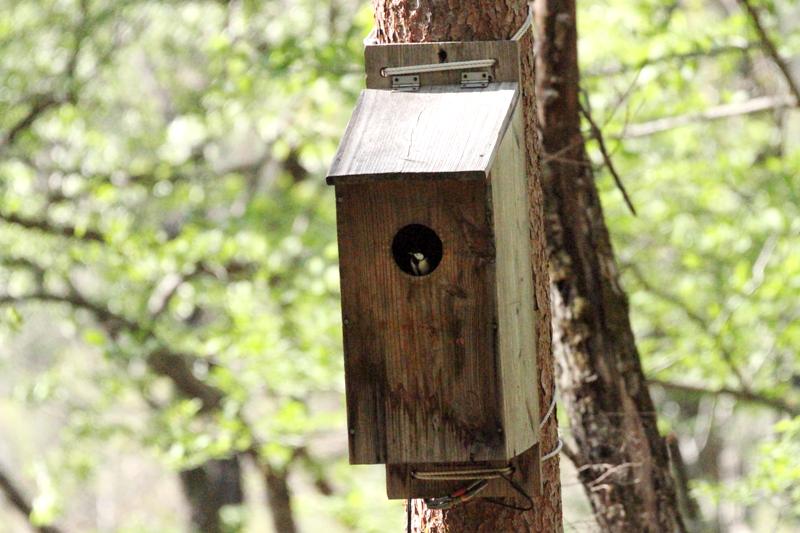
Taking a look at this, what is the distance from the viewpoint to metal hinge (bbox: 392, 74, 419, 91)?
2188 mm

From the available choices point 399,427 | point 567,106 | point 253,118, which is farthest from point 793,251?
point 253,118

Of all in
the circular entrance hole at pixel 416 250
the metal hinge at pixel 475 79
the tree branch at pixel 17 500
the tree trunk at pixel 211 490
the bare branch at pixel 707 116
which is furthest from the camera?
the tree trunk at pixel 211 490

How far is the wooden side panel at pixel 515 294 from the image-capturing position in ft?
6.74

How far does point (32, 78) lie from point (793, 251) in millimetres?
5020

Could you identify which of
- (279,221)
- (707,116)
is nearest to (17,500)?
(279,221)

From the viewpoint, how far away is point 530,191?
2.39 metres

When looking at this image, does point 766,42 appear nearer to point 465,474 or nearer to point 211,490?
point 465,474

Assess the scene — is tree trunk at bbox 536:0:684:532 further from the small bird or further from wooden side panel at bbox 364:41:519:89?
the small bird

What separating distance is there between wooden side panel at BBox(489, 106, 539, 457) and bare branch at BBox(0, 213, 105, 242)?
5097 mm

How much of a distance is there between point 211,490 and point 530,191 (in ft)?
26.3

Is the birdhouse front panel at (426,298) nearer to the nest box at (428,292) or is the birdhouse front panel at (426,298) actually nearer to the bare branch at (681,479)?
the nest box at (428,292)

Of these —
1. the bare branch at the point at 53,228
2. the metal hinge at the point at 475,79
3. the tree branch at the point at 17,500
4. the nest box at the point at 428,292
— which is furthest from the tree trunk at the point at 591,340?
the tree branch at the point at 17,500

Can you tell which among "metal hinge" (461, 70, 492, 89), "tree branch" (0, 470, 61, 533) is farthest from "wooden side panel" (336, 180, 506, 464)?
"tree branch" (0, 470, 61, 533)

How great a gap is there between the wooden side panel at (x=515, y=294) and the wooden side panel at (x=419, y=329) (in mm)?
44
